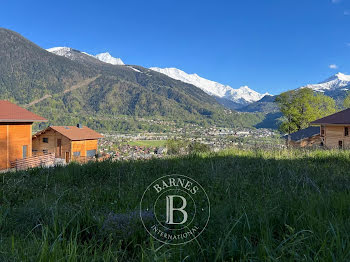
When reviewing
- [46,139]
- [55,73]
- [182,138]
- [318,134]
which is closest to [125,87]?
[55,73]

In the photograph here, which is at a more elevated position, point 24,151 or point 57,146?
point 57,146

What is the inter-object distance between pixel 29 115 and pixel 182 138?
16164 mm

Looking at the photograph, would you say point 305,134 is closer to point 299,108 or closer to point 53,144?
point 299,108

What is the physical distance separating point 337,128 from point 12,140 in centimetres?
2645

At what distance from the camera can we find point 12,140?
1811 cm

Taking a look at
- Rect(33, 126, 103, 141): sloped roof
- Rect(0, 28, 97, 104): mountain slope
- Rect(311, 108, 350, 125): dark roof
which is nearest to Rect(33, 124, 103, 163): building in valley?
Rect(33, 126, 103, 141): sloped roof

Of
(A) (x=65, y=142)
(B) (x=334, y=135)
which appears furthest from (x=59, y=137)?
(B) (x=334, y=135)

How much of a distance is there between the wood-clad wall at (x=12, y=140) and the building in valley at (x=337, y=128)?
23.7m

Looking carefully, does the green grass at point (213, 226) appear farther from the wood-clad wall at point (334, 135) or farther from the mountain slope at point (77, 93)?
the mountain slope at point (77, 93)

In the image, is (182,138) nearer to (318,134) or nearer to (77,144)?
(318,134)

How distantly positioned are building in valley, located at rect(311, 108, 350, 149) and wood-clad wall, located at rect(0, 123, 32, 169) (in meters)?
23.7

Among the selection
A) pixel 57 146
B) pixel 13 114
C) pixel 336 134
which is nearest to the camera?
pixel 13 114

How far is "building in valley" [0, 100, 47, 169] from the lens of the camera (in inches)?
682

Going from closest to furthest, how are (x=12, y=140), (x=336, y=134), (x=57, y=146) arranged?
(x=12, y=140) → (x=336, y=134) → (x=57, y=146)
